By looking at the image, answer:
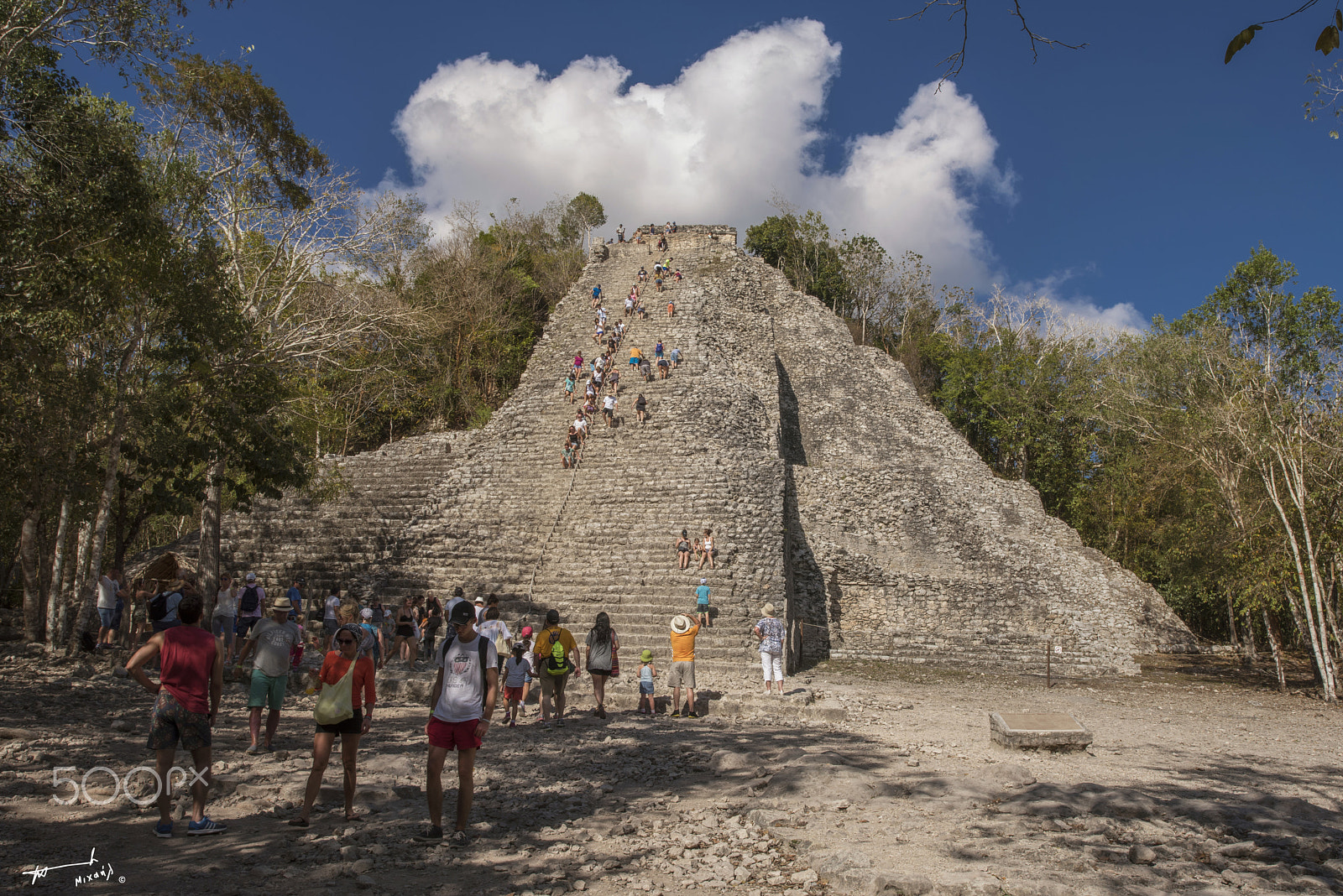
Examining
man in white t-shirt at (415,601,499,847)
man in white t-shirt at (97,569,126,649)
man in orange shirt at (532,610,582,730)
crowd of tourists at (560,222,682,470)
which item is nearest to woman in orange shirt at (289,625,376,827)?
man in white t-shirt at (415,601,499,847)

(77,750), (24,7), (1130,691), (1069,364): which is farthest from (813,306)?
(77,750)

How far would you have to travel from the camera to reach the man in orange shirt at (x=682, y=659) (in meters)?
8.45

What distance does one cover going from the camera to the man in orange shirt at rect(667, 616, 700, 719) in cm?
845

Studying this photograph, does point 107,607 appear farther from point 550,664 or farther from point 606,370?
point 606,370

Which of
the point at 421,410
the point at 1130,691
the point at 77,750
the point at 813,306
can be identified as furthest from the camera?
the point at 813,306

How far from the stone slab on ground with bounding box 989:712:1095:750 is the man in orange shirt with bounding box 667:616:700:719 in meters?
3.28

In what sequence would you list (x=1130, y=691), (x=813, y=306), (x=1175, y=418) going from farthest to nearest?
(x=813, y=306)
(x=1175, y=418)
(x=1130, y=691)

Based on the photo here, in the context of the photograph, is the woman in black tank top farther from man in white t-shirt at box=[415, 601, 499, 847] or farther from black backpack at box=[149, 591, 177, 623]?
man in white t-shirt at box=[415, 601, 499, 847]

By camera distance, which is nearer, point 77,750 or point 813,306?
point 77,750

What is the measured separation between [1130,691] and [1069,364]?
19.0m

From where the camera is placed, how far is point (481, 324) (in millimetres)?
27906

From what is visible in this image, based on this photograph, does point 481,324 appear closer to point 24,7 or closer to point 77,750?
point 24,7

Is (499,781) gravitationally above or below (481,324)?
below

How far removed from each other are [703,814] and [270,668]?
3.75 meters
